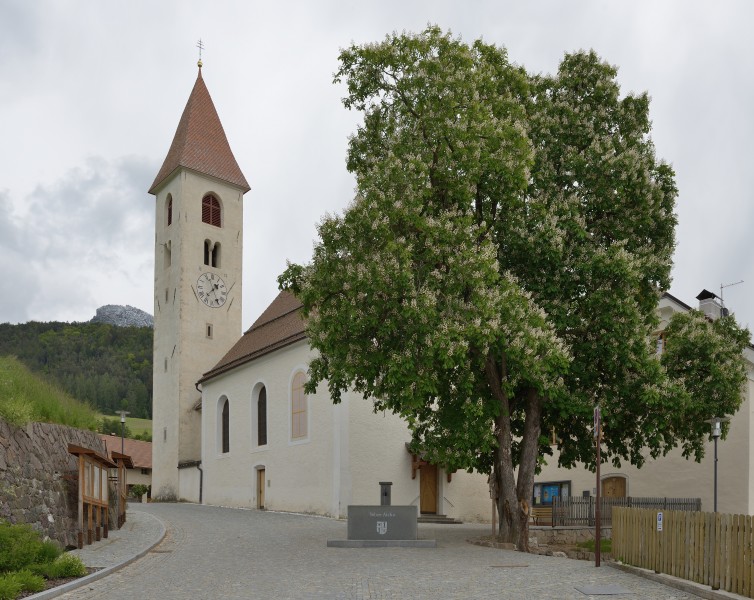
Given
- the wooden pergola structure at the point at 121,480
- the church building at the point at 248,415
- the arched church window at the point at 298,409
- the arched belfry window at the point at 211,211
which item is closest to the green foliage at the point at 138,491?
the church building at the point at 248,415

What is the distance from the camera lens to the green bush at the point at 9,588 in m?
10.4

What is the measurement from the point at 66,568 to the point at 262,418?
23.2 m

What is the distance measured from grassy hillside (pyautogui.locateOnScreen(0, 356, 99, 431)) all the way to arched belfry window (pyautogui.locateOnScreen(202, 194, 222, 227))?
82.1 feet

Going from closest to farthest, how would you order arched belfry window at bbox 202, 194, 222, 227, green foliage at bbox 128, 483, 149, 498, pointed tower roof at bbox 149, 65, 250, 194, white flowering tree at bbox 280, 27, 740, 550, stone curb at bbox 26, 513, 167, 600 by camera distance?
stone curb at bbox 26, 513, 167, 600, white flowering tree at bbox 280, 27, 740, 550, arched belfry window at bbox 202, 194, 222, 227, pointed tower roof at bbox 149, 65, 250, 194, green foliage at bbox 128, 483, 149, 498

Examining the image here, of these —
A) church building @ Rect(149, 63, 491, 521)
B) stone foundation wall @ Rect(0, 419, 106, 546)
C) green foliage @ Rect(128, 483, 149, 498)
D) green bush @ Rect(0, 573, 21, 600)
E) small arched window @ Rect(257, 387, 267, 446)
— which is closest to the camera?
green bush @ Rect(0, 573, 21, 600)

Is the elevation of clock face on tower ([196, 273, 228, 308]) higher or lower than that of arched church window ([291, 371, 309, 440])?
higher

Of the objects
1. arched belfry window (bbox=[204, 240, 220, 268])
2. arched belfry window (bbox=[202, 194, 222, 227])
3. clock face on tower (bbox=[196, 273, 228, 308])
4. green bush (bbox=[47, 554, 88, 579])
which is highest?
arched belfry window (bbox=[202, 194, 222, 227])

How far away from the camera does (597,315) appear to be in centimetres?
1956

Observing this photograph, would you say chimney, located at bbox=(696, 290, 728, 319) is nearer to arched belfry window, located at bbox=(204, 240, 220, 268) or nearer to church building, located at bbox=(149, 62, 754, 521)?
church building, located at bbox=(149, 62, 754, 521)

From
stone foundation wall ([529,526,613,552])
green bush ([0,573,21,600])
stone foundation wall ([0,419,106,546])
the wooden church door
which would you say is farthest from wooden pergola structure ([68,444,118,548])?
the wooden church door

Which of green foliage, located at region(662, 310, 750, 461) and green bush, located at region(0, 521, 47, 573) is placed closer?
green bush, located at region(0, 521, 47, 573)

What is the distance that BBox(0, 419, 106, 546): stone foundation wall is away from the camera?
14922mm

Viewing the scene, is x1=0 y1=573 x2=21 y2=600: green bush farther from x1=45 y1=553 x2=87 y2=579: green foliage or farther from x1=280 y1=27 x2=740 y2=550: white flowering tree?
x1=280 y1=27 x2=740 y2=550: white flowering tree

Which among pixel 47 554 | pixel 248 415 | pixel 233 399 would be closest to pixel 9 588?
pixel 47 554
